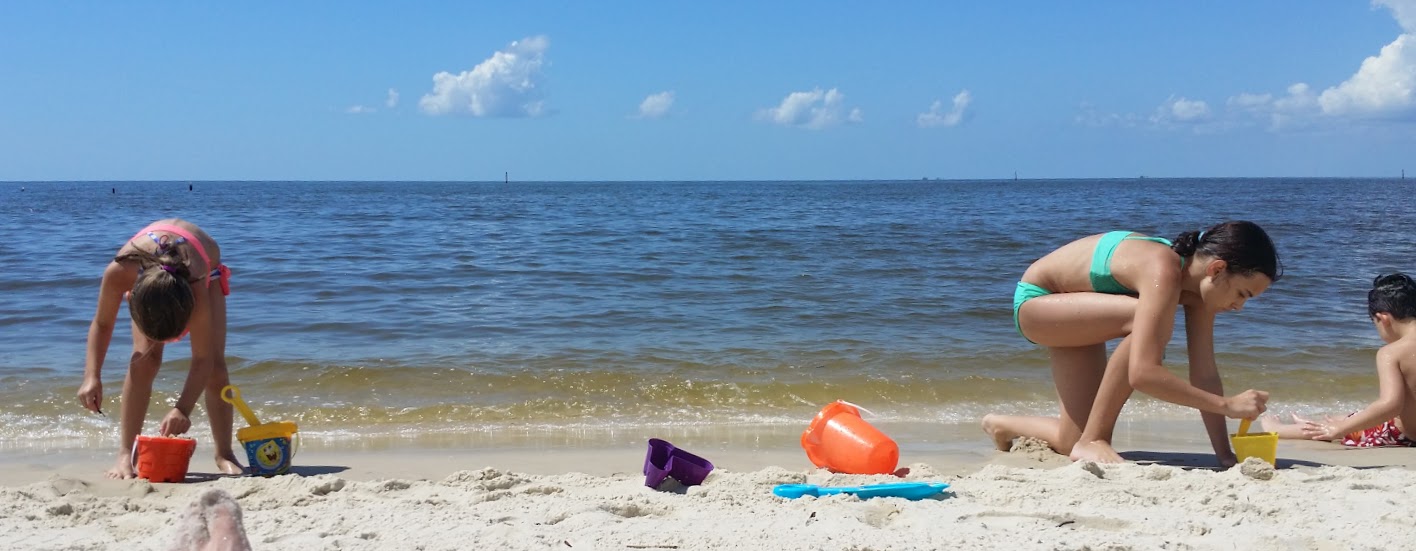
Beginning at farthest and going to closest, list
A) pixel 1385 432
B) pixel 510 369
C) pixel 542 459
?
pixel 510 369 < pixel 1385 432 < pixel 542 459

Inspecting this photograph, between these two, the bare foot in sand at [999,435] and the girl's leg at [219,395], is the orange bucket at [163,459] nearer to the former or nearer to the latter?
the girl's leg at [219,395]

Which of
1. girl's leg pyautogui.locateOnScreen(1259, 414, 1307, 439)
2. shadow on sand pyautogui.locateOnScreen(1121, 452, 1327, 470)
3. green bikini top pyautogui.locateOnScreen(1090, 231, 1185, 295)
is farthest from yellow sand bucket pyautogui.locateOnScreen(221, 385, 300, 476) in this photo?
girl's leg pyautogui.locateOnScreen(1259, 414, 1307, 439)

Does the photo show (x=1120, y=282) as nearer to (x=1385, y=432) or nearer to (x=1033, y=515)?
(x=1033, y=515)

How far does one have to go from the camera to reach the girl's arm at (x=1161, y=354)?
3.58 meters

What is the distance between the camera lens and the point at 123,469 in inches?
146

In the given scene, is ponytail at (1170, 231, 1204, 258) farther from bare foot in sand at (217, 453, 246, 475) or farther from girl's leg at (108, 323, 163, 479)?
girl's leg at (108, 323, 163, 479)

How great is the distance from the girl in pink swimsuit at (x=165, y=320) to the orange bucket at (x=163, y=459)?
53 mm

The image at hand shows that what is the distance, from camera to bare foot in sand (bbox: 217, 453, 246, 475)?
3811 mm

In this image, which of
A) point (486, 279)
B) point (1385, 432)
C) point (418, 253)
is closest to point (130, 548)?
point (1385, 432)

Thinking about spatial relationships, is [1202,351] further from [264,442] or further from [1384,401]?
[264,442]

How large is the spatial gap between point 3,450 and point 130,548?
86.9 inches

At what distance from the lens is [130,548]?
2.79 m

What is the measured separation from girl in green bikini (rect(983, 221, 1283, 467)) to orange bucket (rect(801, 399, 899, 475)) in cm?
77

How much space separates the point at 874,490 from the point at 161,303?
7.29ft
